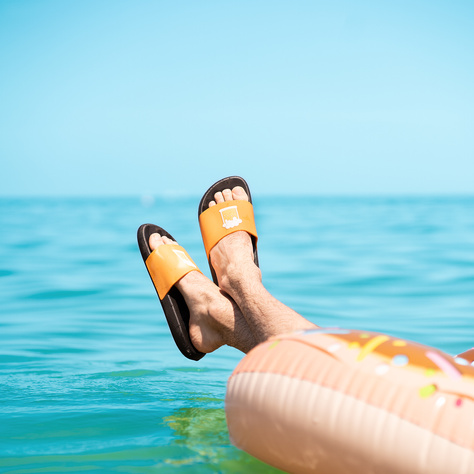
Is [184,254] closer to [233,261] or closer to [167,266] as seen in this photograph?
[167,266]

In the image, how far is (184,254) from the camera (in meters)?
2.76

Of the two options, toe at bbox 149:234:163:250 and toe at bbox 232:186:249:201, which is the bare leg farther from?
toe at bbox 149:234:163:250

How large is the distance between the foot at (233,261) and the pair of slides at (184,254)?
0.14 feet

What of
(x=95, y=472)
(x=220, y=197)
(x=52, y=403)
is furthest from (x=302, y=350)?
(x=220, y=197)

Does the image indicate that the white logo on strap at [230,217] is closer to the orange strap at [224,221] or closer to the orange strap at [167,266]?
the orange strap at [224,221]

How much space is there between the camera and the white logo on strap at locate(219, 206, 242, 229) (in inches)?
111

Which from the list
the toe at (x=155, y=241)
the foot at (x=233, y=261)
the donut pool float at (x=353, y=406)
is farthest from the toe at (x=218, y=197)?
the donut pool float at (x=353, y=406)

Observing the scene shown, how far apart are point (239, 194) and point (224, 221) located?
0.92ft

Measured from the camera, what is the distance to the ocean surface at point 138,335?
1.73 metres

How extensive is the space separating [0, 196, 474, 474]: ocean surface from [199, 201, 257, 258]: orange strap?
23.7 inches

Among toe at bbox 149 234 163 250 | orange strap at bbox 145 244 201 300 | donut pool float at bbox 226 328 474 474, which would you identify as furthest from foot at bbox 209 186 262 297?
donut pool float at bbox 226 328 474 474

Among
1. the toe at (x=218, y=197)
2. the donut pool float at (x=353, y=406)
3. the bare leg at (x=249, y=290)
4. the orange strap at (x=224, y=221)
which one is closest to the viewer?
the donut pool float at (x=353, y=406)

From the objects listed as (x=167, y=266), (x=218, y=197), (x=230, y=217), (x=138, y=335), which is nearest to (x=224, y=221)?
(x=230, y=217)

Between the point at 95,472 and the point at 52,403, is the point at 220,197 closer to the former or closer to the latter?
the point at 52,403
